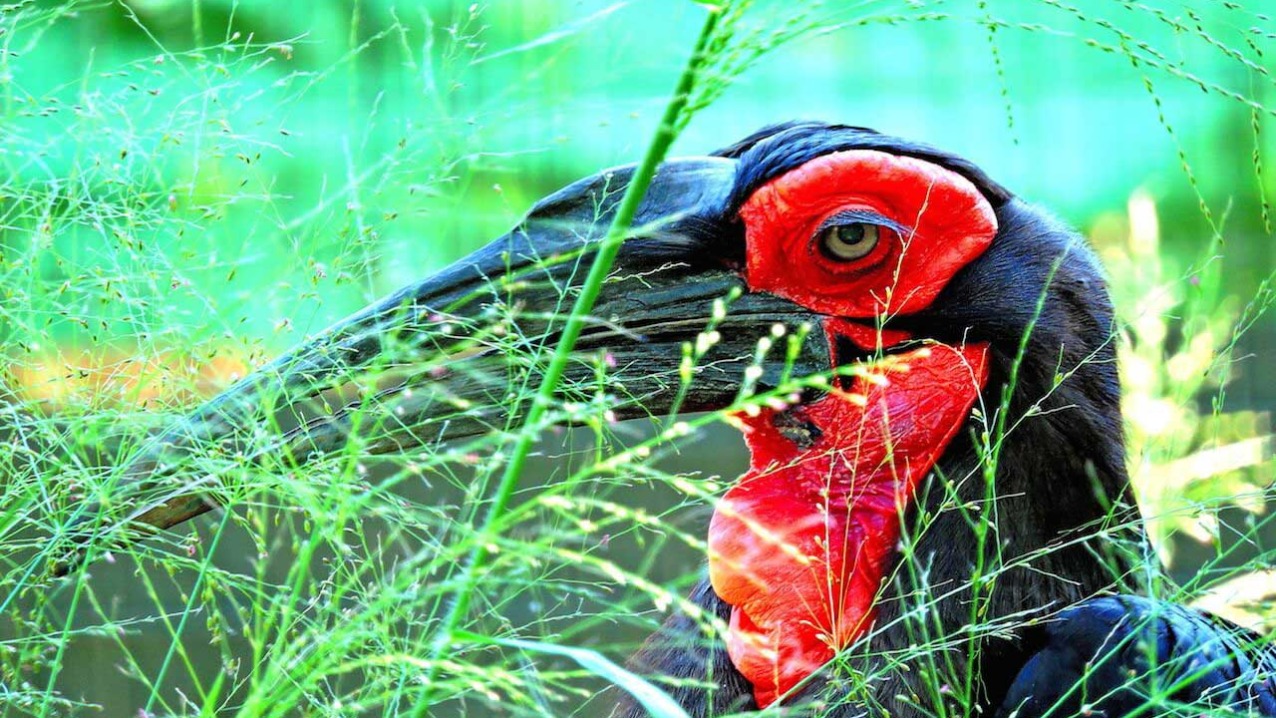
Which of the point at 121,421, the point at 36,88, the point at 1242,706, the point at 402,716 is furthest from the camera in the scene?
the point at 36,88

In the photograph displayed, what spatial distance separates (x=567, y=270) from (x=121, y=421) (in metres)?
0.54

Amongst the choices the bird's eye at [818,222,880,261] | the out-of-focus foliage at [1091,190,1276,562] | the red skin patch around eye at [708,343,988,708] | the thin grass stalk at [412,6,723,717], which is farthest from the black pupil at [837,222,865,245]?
the thin grass stalk at [412,6,723,717]

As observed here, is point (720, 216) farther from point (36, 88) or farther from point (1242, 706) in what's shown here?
point (36, 88)

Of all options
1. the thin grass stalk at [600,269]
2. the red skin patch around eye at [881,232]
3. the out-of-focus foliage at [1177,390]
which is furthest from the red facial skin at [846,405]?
the thin grass stalk at [600,269]

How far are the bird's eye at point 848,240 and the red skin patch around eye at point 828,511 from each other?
134 millimetres

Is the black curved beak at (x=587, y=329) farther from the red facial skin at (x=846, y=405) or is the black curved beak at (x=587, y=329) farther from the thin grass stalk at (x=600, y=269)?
the thin grass stalk at (x=600, y=269)

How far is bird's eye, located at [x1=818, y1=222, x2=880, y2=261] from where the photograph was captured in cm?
169

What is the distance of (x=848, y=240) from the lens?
1.69 m

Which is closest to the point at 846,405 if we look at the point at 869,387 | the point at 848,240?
the point at 869,387

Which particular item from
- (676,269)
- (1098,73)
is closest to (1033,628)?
(676,269)

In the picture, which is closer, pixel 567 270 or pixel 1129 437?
pixel 567 270

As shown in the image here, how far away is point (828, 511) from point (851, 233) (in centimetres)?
31

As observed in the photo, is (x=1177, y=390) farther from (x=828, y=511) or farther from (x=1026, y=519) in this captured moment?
(x=828, y=511)

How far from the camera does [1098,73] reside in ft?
11.9
